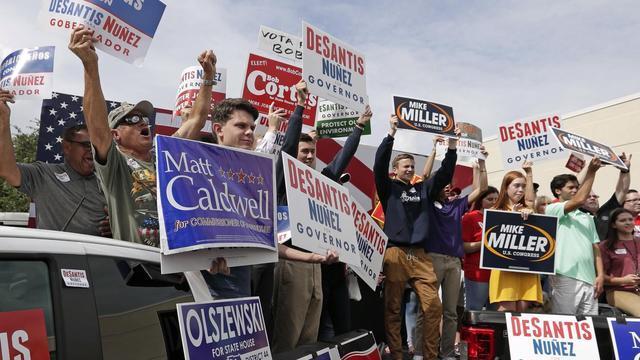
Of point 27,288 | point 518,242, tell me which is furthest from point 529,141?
point 27,288

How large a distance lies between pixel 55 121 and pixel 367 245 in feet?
11.9

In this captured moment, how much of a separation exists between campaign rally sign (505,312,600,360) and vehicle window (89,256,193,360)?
1.89 meters

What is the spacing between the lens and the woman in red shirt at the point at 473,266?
6293mm

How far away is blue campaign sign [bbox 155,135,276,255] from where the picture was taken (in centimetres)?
253

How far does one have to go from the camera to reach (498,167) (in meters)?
32.4

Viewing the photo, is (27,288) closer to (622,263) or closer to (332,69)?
(332,69)

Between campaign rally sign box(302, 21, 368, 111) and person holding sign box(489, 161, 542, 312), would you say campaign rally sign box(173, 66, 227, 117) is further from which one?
person holding sign box(489, 161, 542, 312)

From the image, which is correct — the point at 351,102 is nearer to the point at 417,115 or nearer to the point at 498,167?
the point at 417,115

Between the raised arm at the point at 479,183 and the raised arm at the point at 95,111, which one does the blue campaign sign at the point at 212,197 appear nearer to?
the raised arm at the point at 95,111

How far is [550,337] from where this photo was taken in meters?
3.19

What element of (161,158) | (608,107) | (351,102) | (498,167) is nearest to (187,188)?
(161,158)

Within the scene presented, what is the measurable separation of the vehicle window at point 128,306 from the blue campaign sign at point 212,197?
173 millimetres

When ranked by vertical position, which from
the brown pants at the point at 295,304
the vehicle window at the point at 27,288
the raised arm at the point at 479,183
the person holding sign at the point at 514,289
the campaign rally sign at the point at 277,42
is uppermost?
the campaign rally sign at the point at 277,42

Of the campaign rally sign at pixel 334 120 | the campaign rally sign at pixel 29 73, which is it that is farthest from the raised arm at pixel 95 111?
the campaign rally sign at pixel 334 120
